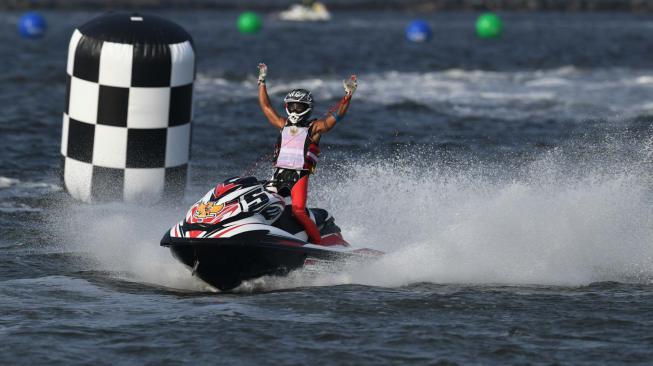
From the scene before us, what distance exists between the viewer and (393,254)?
35.2 ft

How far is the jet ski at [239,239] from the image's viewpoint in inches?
376

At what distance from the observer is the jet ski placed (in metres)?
9.55

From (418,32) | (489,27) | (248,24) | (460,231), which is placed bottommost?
(460,231)

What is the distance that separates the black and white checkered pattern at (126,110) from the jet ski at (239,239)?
2615 millimetres

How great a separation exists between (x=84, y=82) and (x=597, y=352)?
A: 21.2ft

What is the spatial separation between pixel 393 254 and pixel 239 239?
1.80m

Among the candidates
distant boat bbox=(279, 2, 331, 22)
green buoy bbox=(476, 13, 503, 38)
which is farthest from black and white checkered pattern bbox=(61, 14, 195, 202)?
distant boat bbox=(279, 2, 331, 22)

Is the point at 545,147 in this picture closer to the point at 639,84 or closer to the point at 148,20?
the point at 148,20

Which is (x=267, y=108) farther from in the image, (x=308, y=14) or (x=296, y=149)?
(x=308, y=14)

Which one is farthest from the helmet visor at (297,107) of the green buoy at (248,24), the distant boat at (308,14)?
the distant boat at (308,14)

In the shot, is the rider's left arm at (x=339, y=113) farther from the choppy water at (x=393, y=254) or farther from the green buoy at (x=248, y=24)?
the green buoy at (x=248, y=24)

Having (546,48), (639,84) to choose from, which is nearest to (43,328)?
→ (639,84)

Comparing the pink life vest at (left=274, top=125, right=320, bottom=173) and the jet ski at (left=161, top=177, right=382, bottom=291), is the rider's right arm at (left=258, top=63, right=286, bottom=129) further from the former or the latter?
the jet ski at (left=161, top=177, right=382, bottom=291)

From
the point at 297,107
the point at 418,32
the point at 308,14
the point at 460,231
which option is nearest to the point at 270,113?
the point at 297,107
